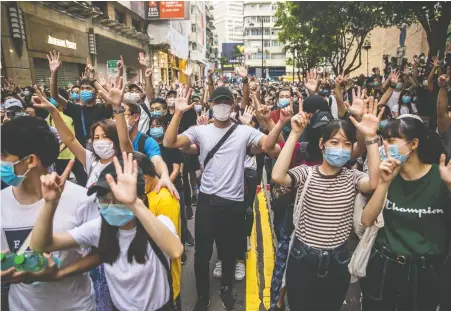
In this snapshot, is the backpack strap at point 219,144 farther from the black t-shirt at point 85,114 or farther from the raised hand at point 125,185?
the black t-shirt at point 85,114

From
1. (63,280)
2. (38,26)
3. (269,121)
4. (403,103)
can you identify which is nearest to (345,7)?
(403,103)

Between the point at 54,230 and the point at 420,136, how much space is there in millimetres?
2264

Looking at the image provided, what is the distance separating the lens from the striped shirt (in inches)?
88.7

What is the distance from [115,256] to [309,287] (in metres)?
1.30

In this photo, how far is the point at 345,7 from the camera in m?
16.0

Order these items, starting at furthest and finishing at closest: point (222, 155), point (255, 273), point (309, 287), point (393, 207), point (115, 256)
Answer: point (255, 273)
point (222, 155)
point (309, 287)
point (393, 207)
point (115, 256)

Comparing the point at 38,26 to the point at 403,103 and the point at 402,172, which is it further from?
the point at 402,172

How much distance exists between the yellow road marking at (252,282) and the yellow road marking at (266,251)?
8 cm

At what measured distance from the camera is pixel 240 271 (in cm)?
376

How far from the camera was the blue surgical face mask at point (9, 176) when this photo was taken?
6.03 feet

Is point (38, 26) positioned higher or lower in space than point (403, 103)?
higher

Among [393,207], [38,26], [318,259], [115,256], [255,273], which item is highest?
[38,26]

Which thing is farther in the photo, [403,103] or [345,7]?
[345,7]

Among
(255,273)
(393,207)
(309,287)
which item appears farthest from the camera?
(255,273)
